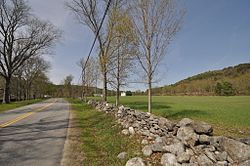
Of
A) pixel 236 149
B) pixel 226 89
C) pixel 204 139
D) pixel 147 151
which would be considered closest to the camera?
pixel 236 149

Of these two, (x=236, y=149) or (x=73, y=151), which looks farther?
(x=73, y=151)

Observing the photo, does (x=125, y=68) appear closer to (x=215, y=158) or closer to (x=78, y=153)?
(x=78, y=153)

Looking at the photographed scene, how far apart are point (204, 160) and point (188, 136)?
1.22 meters

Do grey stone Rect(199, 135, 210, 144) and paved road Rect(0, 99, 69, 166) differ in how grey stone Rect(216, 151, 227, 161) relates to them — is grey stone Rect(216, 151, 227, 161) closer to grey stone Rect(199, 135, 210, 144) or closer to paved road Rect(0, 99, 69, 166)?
grey stone Rect(199, 135, 210, 144)

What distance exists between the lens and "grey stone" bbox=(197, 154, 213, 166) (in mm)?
5467

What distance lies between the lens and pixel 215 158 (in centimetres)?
574

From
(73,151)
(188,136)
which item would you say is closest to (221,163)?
(188,136)

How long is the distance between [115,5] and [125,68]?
5.50 m

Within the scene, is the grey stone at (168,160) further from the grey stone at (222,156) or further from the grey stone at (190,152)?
the grey stone at (222,156)

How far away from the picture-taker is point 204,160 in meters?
5.58

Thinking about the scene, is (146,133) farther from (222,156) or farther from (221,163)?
(221,163)

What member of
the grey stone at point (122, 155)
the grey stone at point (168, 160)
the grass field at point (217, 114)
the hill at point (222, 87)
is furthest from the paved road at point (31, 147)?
the hill at point (222, 87)

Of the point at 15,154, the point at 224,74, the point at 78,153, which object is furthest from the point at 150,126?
the point at 224,74

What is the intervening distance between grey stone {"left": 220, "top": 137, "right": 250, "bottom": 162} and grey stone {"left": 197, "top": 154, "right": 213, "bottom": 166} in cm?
56
